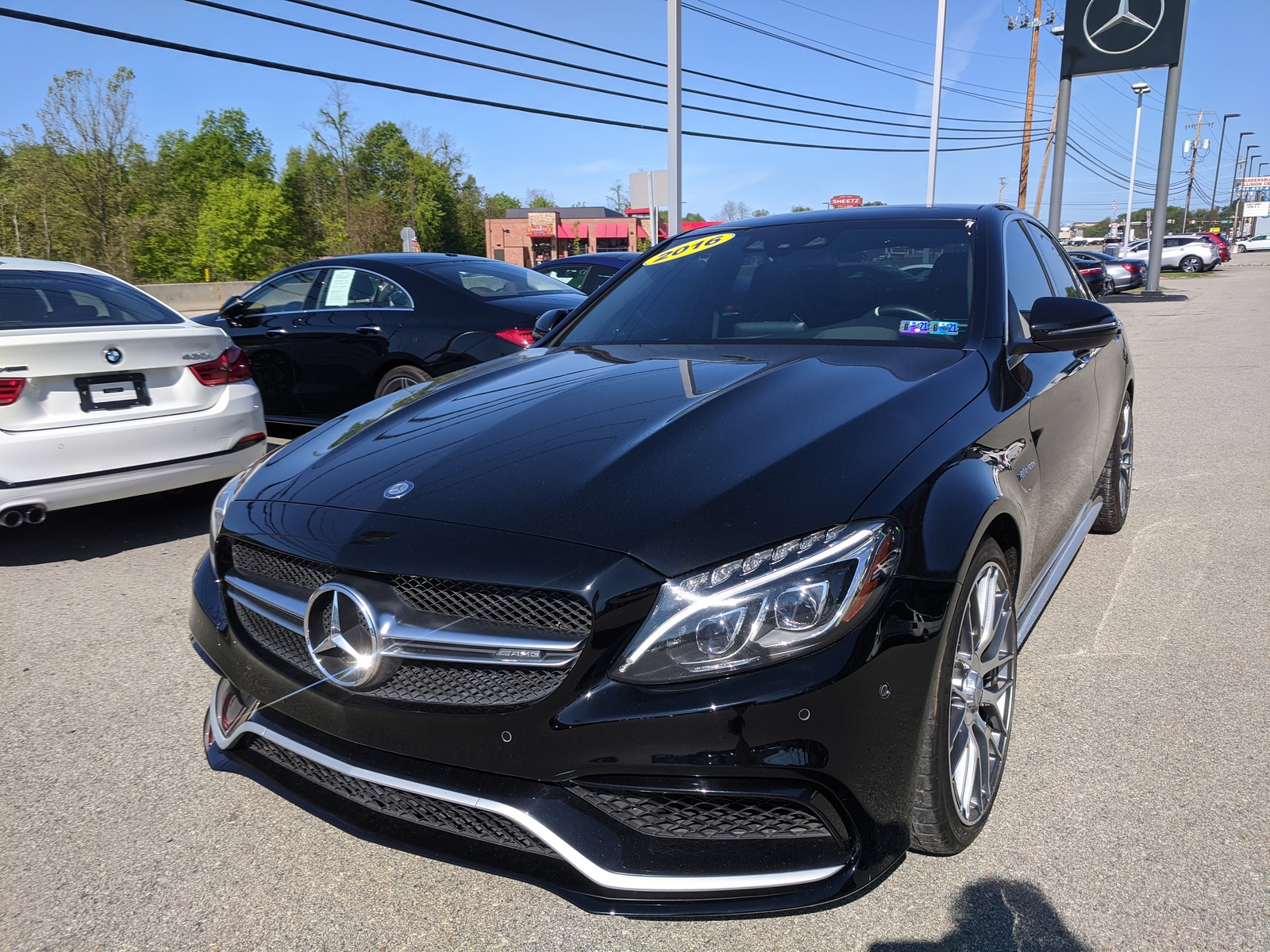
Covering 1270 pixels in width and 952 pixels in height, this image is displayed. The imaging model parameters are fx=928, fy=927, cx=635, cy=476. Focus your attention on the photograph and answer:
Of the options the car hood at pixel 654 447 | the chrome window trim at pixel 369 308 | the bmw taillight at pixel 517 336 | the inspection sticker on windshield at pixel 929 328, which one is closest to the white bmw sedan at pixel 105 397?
the chrome window trim at pixel 369 308

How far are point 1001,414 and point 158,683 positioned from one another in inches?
114

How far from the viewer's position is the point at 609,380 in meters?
2.76

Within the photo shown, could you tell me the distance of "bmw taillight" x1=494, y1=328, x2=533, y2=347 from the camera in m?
6.30

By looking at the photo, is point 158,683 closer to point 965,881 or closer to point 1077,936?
point 965,881

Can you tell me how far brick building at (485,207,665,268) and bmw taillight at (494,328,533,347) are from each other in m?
86.8

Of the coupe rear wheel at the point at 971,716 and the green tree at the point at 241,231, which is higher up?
the green tree at the point at 241,231

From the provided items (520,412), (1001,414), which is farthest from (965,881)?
(520,412)

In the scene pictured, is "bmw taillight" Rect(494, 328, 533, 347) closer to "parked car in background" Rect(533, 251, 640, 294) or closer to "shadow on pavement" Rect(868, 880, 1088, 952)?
"shadow on pavement" Rect(868, 880, 1088, 952)

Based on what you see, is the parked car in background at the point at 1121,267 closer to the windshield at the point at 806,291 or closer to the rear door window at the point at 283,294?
the rear door window at the point at 283,294

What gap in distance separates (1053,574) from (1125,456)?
2.09 m

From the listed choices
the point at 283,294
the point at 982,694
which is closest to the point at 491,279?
the point at 283,294

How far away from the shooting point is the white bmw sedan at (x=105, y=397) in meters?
4.30

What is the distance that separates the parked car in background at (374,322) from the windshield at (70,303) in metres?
1.57

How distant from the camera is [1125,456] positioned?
4844 mm
